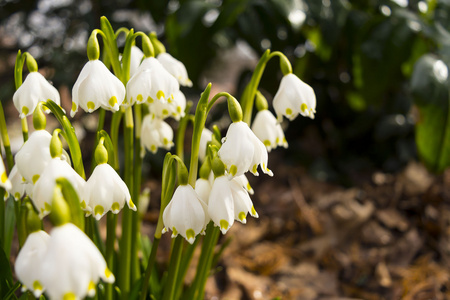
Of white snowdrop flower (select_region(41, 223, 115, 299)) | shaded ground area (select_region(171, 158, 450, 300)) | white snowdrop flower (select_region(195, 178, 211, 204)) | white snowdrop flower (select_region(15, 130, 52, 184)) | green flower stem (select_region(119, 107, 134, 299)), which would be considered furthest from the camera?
shaded ground area (select_region(171, 158, 450, 300))

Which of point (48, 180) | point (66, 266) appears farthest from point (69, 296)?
point (48, 180)

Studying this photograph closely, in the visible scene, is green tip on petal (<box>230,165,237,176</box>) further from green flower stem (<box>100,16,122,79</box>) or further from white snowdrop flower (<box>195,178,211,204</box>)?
green flower stem (<box>100,16,122,79</box>)

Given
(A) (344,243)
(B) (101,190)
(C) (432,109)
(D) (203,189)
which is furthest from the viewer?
(A) (344,243)

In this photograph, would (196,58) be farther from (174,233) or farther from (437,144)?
(174,233)

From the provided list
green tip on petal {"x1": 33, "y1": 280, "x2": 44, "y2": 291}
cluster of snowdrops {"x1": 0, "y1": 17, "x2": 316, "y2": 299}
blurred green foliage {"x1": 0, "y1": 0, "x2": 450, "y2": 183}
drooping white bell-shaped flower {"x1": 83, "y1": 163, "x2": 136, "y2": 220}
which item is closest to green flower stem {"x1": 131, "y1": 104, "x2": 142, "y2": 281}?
cluster of snowdrops {"x1": 0, "y1": 17, "x2": 316, "y2": 299}

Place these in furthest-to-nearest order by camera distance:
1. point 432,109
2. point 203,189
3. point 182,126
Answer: point 432,109
point 182,126
point 203,189

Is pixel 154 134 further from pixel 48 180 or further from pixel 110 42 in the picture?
pixel 48 180
